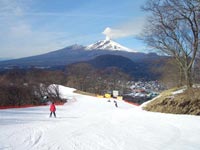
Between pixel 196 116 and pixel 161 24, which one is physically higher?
pixel 161 24

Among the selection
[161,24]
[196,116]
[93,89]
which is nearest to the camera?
[196,116]

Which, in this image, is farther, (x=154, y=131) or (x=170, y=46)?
(x=170, y=46)

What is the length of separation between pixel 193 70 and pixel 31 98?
2864 cm

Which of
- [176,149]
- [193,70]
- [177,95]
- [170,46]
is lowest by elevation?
[176,149]

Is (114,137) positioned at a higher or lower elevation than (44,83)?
lower

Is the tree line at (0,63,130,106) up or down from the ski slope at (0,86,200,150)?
up

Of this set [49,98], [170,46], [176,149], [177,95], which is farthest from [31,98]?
[176,149]

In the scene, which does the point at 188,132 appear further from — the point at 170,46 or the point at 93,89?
the point at 93,89

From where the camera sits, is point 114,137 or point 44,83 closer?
point 114,137

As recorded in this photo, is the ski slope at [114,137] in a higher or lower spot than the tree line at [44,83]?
lower

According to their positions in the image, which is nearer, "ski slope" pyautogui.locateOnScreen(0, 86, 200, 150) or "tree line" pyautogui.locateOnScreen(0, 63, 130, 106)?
"ski slope" pyautogui.locateOnScreen(0, 86, 200, 150)

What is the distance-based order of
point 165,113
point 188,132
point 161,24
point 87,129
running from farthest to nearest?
point 161,24, point 165,113, point 87,129, point 188,132

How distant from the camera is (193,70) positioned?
27219 millimetres

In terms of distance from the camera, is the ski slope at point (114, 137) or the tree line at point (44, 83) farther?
the tree line at point (44, 83)
